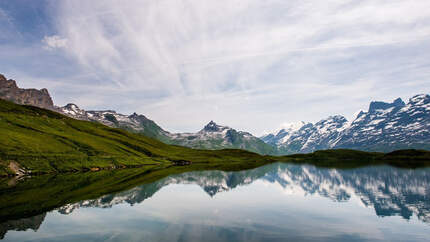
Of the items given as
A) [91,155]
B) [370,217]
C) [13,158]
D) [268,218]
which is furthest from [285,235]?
[91,155]

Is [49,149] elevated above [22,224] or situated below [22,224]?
above

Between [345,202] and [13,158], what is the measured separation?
107 meters

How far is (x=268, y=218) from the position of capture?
39156 mm

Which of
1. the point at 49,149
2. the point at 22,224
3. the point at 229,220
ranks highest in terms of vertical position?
the point at 49,149

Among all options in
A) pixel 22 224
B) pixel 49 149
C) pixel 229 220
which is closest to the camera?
pixel 22 224

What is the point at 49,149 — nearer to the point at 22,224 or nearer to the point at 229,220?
the point at 22,224

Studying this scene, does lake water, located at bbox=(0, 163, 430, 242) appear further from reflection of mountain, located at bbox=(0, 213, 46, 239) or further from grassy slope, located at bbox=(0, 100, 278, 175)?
grassy slope, located at bbox=(0, 100, 278, 175)

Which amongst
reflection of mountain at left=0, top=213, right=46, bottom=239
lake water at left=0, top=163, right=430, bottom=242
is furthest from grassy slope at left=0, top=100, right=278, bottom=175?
reflection of mountain at left=0, top=213, right=46, bottom=239

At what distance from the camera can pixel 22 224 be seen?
112ft

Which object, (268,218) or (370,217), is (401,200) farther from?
(268,218)

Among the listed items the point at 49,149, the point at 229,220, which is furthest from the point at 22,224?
the point at 49,149

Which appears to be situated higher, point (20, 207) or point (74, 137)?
point (74, 137)

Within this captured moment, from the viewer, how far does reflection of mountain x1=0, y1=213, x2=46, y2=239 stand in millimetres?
32013

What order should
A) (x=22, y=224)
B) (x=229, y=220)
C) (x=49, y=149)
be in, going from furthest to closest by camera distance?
(x=49, y=149), (x=229, y=220), (x=22, y=224)
